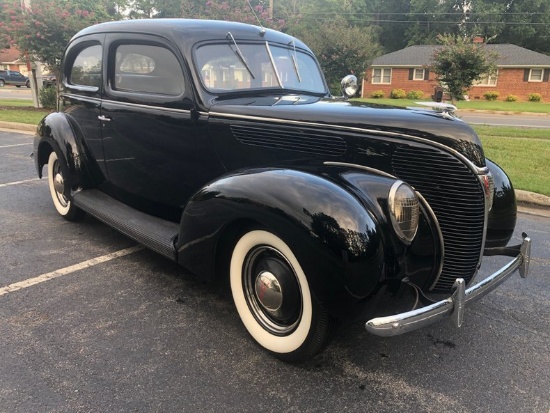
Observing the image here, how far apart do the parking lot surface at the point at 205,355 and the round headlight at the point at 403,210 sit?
2.54 ft

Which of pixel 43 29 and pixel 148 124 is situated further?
pixel 43 29

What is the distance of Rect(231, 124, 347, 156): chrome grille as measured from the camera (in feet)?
8.71

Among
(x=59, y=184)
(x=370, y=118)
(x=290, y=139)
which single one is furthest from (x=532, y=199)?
(x=59, y=184)

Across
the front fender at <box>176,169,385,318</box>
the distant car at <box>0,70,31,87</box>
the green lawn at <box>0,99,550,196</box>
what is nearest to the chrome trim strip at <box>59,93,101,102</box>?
the front fender at <box>176,169,385,318</box>

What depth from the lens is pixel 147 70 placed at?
3.61m

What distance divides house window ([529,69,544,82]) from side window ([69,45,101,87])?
123 ft

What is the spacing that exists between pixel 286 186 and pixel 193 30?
174cm

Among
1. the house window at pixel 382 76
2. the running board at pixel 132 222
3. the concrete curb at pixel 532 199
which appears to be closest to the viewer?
the running board at pixel 132 222

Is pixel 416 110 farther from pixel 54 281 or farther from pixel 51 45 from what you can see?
pixel 51 45

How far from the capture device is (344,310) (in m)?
2.13

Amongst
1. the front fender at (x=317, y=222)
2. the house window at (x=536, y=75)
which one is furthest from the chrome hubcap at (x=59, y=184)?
the house window at (x=536, y=75)

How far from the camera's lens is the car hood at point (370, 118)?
2383 millimetres

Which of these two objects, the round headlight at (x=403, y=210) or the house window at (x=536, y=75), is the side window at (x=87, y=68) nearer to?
the round headlight at (x=403, y=210)

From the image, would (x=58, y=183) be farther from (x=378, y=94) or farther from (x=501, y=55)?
(x=501, y=55)
